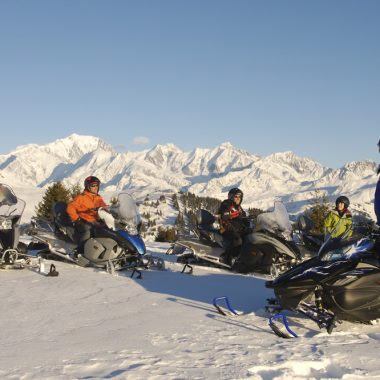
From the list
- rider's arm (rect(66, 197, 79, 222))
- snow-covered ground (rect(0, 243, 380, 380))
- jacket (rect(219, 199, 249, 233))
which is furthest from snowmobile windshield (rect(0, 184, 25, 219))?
jacket (rect(219, 199, 249, 233))

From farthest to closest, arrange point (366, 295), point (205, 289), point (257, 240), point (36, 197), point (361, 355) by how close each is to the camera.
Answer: point (36, 197), point (257, 240), point (205, 289), point (366, 295), point (361, 355)

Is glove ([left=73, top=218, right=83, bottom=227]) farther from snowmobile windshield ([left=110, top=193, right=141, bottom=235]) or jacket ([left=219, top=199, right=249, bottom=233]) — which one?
jacket ([left=219, top=199, right=249, bottom=233])

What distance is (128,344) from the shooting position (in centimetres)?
452

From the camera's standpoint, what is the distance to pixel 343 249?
502 cm

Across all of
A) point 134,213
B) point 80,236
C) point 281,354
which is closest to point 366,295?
point 281,354

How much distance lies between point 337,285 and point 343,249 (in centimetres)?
35

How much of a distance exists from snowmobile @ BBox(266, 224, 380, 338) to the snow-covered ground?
0.16 metres

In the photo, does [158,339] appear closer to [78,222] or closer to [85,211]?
[78,222]

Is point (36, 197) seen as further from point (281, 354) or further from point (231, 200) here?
point (281, 354)

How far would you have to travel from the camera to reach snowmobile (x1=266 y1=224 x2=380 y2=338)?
193 inches

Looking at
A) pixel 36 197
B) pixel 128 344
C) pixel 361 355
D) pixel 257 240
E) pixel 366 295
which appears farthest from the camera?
pixel 36 197

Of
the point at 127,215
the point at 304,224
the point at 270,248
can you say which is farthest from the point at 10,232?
the point at 304,224

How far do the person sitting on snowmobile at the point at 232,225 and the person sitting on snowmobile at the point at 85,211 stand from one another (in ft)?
7.31

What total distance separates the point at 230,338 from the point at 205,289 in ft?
8.91
